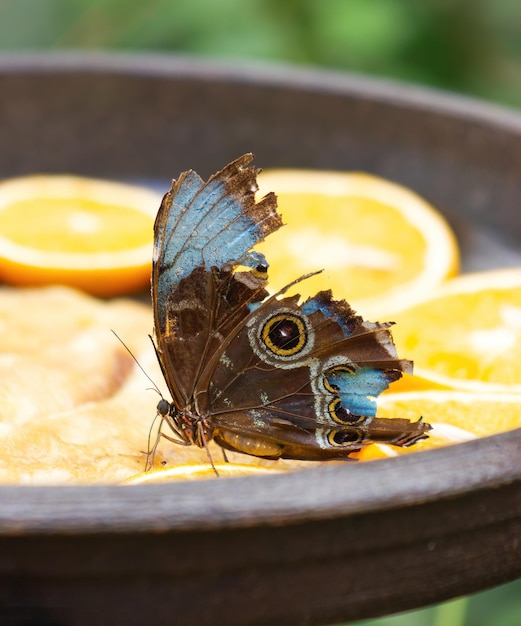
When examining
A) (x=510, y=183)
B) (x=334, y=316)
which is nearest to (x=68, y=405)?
(x=334, y=316)

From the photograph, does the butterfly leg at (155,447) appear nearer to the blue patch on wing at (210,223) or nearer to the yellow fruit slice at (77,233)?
the blue patch on wing at (210,223)

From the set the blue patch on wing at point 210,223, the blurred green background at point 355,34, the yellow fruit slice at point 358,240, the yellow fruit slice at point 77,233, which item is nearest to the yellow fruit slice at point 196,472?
the blue patch on wing at point 210,223

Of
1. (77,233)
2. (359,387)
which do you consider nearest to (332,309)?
(359,387)

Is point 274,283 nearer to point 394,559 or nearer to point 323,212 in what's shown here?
point 323,212

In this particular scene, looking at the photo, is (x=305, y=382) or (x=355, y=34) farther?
(x=355, y=34)

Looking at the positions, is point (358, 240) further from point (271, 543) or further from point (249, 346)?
point (271, 543)

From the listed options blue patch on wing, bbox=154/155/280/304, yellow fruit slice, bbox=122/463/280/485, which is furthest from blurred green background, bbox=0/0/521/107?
yellow fruit slice, bbox=122/463/280/485

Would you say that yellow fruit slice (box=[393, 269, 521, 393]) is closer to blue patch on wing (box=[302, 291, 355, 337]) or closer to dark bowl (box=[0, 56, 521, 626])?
blue patch on wing (box=[302, 291, 355, 337])
